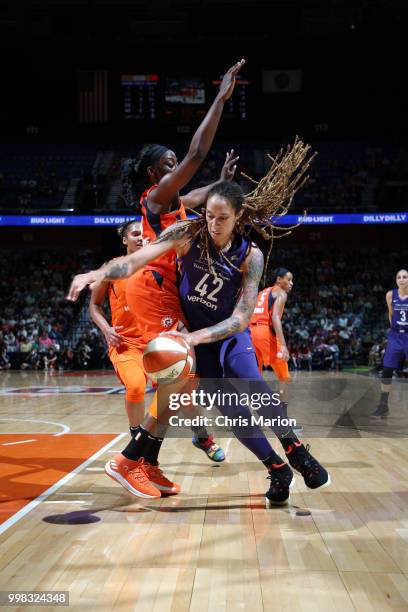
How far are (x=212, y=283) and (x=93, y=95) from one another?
22.5 meters

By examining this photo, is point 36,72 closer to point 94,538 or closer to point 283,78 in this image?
point 283,78

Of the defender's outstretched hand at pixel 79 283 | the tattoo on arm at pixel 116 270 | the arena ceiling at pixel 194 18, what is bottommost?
the defender's outstretched hand at pixel 79 283

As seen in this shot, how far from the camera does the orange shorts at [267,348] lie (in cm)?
765

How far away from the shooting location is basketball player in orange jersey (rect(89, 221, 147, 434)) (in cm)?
470

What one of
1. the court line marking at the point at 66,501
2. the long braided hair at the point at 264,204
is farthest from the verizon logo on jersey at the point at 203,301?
the court line marking at the point at 66,501

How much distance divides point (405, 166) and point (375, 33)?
542 centimetres

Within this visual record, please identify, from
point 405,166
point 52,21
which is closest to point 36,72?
point 52,21

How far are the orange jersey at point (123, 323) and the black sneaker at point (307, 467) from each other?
66.2 inches

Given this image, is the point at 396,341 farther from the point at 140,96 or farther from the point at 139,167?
the point at 140,96

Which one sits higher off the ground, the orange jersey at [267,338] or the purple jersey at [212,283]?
the purple jersey at [212,283]

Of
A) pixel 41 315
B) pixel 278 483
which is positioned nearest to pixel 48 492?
pixel 278 483

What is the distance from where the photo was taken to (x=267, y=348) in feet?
25.3

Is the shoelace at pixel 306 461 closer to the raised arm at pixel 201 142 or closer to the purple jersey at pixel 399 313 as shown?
the raised arm at pixel 201 142

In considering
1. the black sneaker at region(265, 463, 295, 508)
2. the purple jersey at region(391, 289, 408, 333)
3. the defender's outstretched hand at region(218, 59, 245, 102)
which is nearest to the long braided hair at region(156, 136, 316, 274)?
the defender's outstretched hand at region(218, 59, 245, 102)
